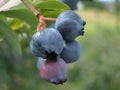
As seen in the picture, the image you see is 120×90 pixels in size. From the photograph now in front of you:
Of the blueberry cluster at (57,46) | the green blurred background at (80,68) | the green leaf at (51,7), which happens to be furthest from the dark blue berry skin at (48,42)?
the green blurred background at (80,68)

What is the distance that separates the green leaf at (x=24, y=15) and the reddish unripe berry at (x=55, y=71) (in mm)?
254

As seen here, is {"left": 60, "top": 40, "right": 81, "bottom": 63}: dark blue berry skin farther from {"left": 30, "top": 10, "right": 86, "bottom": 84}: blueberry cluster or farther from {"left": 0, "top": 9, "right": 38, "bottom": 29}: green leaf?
{"left": 0, "top": 9, "right": 38, "bottom": 29}: green leaf

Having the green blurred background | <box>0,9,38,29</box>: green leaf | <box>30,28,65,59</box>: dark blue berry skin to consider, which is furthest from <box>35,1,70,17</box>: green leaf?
the green blurred background

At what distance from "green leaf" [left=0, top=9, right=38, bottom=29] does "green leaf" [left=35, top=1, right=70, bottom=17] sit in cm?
6

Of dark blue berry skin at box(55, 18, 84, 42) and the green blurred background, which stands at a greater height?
dark blue berry skin at box(55, 18, 84, 42)

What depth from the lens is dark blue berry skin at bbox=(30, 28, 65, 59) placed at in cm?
90

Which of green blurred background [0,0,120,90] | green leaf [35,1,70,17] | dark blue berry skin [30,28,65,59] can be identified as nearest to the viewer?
dark blue berry skin [30,28,65,59]

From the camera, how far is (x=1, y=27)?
3.78 feet

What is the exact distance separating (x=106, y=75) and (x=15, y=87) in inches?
31.9

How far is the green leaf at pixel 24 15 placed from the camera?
1.13 metres

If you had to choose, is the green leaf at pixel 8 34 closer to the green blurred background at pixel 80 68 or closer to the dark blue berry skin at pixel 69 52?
the dark blue berry skin at pixel 69 52

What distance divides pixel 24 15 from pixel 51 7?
108 mm

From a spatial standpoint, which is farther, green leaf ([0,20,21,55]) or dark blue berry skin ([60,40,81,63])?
green leaf ([0,20,21,55])

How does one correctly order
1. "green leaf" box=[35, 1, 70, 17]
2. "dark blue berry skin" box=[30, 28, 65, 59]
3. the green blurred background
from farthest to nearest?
the green blurred background
"green leaf" box=[35, 1, 70, 17]
"dark blue berry skin" box=[30, 28, 65, 59]
